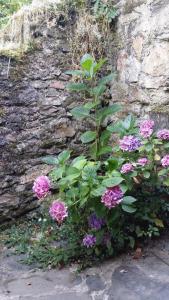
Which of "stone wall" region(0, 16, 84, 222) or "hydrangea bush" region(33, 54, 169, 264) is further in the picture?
"stone wall" region(0, 16, 84, 222)

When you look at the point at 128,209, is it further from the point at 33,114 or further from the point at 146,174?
the point at 33,114

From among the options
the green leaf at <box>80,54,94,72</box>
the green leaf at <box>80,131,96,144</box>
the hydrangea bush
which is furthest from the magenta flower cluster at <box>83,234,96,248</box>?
the green leaf at <box>80,54,94,72</box>

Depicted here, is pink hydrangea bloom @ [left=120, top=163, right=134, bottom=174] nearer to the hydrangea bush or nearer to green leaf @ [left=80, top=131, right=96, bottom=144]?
the hydrangea bush

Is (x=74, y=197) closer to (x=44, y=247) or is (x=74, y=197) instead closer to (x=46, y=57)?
(x=44, y=247)

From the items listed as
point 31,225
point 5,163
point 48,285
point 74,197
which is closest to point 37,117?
point 5,163

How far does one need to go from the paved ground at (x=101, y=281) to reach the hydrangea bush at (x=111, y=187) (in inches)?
4.6

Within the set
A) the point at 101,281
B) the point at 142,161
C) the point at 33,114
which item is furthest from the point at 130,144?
the point at 33,114

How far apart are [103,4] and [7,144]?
1.44 metres

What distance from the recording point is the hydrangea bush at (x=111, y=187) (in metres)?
2.29

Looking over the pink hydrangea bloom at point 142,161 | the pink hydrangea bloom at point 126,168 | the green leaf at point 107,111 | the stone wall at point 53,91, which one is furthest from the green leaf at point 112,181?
the stone wall at point 53,91

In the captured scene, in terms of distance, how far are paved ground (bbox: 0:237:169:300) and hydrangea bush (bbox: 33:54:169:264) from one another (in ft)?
0.38

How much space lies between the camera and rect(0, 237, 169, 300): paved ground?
209 cm

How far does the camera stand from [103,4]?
3.37 meters

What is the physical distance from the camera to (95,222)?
242 cm
